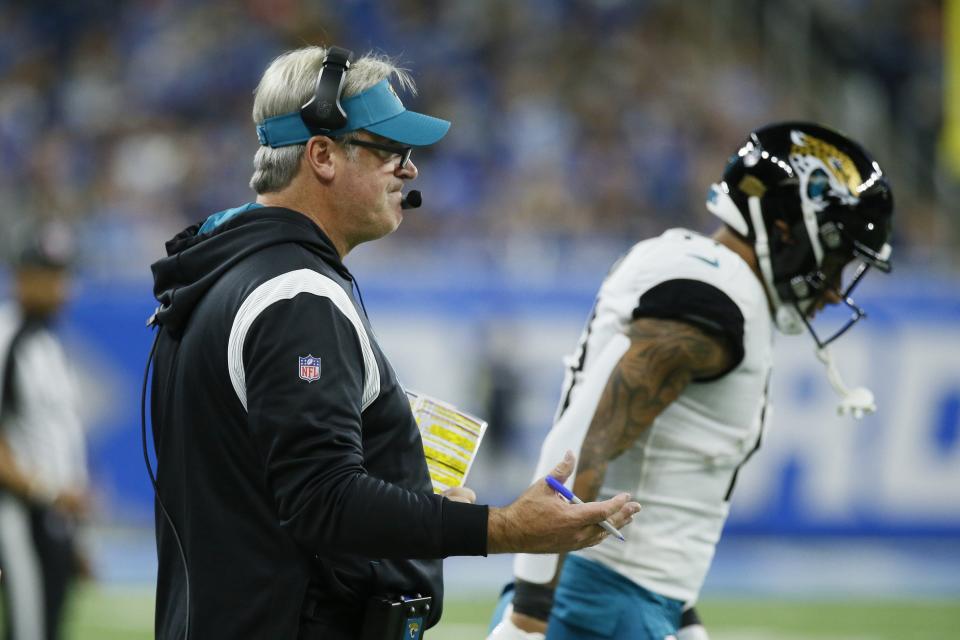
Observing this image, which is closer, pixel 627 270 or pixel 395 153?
pixel 395 153

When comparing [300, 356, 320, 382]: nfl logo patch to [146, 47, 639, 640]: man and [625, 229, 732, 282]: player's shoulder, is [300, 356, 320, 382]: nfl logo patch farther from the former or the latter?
[625, 229, 732, 282]: player's shoulder

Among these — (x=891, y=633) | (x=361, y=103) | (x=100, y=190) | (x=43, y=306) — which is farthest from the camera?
(x=100, y=190)

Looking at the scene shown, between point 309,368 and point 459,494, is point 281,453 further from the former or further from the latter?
point 459,494

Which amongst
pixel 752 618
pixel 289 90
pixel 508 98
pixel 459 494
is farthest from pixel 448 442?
pixel 508 98

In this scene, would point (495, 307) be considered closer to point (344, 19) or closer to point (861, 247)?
point (344, 19)

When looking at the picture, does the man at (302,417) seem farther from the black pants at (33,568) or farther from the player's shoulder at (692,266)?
the black pants at (33,568)

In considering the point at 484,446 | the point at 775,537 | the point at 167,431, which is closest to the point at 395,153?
the point at 167,431

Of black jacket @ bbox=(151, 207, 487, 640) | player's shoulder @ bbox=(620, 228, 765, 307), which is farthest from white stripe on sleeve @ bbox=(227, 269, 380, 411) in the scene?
player's shoulder @ bbox=(620, 228, 765, 307)

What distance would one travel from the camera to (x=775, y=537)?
33.9ft

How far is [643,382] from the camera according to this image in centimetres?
335

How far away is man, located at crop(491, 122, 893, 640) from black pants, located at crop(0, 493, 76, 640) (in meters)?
3.11

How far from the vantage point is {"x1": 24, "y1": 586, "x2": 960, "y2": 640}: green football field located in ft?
25.4

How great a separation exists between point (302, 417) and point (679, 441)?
4.49 ft

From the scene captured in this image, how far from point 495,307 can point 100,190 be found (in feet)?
14.5
